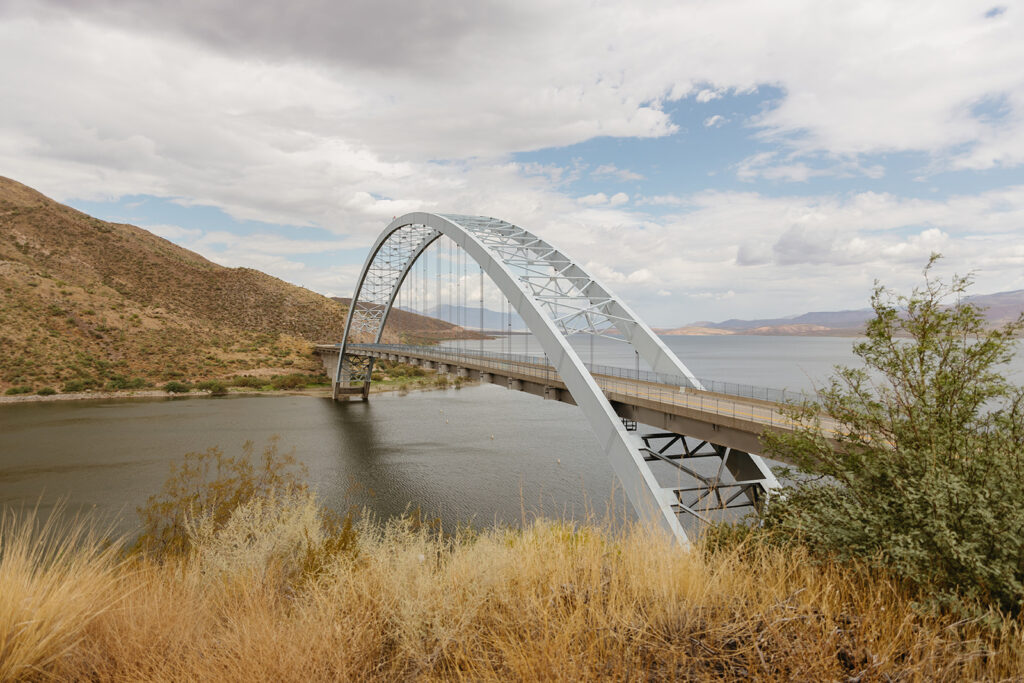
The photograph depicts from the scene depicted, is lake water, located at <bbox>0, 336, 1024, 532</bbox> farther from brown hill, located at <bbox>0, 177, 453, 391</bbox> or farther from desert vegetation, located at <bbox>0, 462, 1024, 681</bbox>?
brown hill, located at <bbox>0, 177, 453, 391</bbox>

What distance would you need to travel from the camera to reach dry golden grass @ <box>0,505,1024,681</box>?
118 inches

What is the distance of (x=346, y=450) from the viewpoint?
25.9m

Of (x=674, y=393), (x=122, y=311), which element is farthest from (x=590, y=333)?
(x=122, y=311)

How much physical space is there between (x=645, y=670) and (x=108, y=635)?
3.82 m

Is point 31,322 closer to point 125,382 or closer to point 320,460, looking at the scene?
point 125,382

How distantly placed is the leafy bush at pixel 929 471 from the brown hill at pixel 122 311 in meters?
50.1

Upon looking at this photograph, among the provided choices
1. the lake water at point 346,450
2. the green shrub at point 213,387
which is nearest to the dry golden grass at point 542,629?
the lake water at point 346,450

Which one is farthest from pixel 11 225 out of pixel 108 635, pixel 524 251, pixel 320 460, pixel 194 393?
pixel 108 635

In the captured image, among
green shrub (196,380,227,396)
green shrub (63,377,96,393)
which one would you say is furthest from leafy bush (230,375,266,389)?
green shrub (63,377,96,393)

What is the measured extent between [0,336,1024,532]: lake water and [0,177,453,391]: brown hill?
826 centimetres

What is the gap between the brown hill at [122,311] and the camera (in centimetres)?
4253

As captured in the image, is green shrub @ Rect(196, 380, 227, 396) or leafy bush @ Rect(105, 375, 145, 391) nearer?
leafy bush @ Rect(105, 375, 145, 391)

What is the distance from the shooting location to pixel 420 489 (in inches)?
755

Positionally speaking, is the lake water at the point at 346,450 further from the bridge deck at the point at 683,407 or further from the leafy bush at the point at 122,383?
the leafy bush at the point at 122,383
